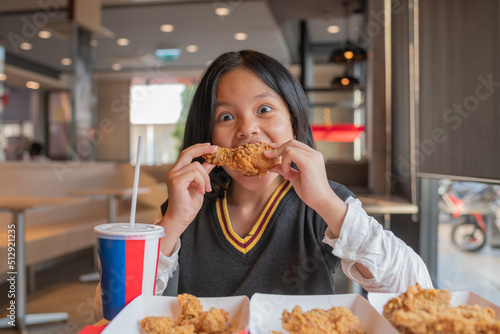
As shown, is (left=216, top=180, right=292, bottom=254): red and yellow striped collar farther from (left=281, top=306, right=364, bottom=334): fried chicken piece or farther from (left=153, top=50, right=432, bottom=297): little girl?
(left=281, top=306, right=364, bottom=334): fried chicken piece

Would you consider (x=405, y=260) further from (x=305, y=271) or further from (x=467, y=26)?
(x=467, y=26)

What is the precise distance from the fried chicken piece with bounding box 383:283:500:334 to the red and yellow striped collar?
606 mm

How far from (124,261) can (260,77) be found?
0.68 m

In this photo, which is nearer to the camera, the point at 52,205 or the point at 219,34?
the point at 52,205

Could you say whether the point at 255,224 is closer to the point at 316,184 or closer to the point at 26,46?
the point at 316,184

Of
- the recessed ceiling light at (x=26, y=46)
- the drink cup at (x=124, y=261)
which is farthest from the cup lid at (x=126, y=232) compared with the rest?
the recessed ceiling light at (x=26, y=46)

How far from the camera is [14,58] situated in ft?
33.0

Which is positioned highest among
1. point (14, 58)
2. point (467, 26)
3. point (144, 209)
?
point (14, 58)

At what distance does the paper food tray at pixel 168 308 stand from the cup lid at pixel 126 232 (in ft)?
0.34

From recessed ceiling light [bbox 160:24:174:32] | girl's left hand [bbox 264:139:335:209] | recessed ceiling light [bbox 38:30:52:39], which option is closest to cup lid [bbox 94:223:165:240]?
girl's left hand [bbox 264:139:335:209]

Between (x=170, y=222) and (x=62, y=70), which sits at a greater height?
(x=62, y=70)

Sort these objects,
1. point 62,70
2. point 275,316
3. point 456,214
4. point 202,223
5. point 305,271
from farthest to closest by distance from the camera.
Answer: point 62,70, point 456,214, point 202,223, point 305,271, point 275,316

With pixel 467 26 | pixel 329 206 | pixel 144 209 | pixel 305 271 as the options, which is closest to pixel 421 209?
pixel 467 26

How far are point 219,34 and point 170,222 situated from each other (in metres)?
7.89
